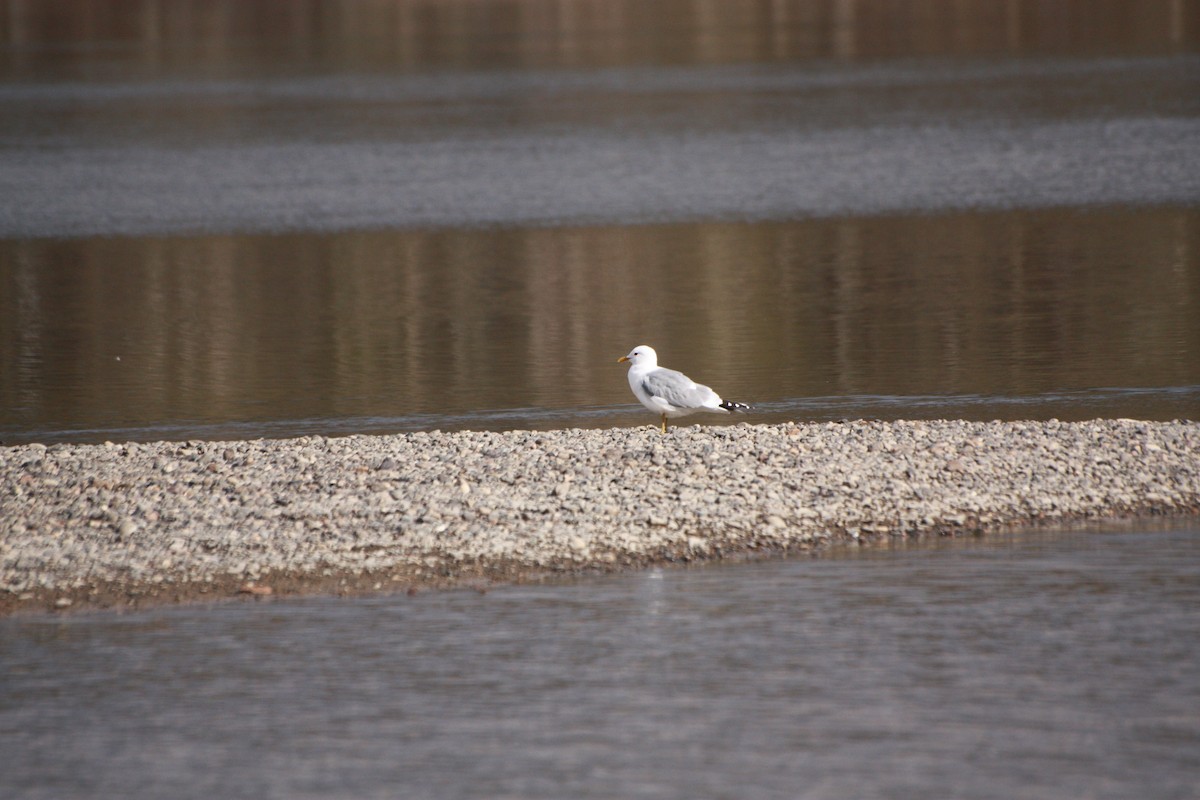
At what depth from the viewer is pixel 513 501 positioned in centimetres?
1394

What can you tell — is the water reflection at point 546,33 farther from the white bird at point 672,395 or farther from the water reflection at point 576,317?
the white bird at point 672,395

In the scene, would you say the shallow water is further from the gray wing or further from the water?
the water

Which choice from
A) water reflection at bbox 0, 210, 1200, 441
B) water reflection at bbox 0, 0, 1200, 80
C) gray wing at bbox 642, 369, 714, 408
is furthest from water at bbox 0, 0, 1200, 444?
water reflection at bbox 0, 0, 1200, 80

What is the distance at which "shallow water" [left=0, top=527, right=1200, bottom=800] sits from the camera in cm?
967

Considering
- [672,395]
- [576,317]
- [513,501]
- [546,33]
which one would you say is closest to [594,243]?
[576,317]

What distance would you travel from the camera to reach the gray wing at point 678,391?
16.3 m

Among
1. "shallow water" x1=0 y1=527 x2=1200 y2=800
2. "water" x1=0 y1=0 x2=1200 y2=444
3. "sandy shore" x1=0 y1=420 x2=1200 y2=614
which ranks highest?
"water" x1=0 y1=0 x2=1200 y2=444

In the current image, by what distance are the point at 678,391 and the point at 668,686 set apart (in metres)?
5.66

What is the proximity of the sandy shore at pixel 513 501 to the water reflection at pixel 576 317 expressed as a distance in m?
3.62

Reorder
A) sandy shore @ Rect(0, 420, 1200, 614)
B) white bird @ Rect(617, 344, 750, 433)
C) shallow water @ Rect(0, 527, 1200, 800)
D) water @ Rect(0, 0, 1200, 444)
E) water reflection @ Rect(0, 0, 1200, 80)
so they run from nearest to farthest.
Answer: shallow water @ Rect(0, 527, 1200, 800) < sandy shore @ Rect(0, 420, 1200, 614) < white bird @ Rect(617, 344, 750, 433) < water @ Rect(0, 0, 1200, 444) < water reflection @ Rect(0, 0, 1200, 80)

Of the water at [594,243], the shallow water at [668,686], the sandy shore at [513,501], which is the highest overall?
the water at [594,243]

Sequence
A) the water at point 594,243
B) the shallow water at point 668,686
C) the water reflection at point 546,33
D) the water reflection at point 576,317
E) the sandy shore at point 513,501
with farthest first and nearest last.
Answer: the water reflection at point 546,33 → the water at point 594,243 → the water reflection at point 576,317 → the sandy shore at point 513,501 → the shallow water at point 668,686

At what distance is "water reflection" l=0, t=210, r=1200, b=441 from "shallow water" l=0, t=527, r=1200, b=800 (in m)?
6.50

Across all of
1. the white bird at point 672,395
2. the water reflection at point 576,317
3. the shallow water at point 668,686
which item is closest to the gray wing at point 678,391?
the white bird at point 672,395
